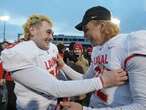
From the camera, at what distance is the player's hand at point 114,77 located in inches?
135

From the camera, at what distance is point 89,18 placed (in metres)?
3.95

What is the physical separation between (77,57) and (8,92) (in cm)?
188

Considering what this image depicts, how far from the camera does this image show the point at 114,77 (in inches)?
135

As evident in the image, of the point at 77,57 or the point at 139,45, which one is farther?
the point at 77,57

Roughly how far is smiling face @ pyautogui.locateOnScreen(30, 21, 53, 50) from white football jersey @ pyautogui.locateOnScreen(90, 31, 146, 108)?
1.02m

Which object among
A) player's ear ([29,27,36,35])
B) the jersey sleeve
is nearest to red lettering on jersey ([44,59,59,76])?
player's ear ([29,27,36,35])

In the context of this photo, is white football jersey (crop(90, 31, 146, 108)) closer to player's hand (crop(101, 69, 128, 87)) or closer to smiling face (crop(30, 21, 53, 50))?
player's hand (crop(101, 69, 128, 87))

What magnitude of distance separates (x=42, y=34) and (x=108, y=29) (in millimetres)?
1134

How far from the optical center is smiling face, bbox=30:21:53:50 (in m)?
4.76

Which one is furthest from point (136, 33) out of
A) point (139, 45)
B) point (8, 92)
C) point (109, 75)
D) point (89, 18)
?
point (8, 92)

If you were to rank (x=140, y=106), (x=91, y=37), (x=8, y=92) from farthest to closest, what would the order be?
1. (x=8, y=92)
2. (x=91, y=37)
3. (x=140, y=106)

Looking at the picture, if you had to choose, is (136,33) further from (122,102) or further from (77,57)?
(77,57)

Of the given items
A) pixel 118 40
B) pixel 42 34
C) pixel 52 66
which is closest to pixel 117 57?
pixel 118 40

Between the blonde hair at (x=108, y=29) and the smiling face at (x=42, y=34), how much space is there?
1.02m
